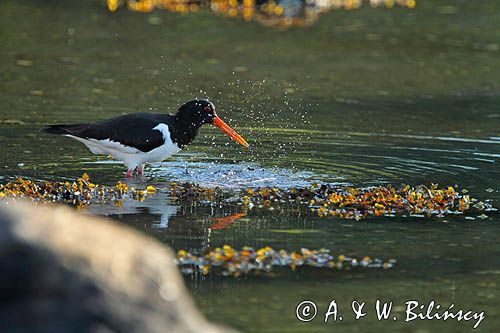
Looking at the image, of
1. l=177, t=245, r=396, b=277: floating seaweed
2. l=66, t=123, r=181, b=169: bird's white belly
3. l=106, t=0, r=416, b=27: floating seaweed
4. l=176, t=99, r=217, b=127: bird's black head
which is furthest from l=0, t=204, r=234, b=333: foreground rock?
l=106, t=0, r=416, b=27: floating seaweed

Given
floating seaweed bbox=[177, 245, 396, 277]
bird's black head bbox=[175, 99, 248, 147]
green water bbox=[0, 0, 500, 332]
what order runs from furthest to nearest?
bird's black head bbox=[175, 99, 248, 147]
floating seaweed bbox=[177, 245, 396, 277]
green water bbox=[0, 0, 500, 332]

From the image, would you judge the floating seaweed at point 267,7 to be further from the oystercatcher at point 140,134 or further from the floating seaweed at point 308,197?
the floating seaweed at point 308,197

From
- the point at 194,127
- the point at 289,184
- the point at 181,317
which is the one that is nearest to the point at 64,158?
the point at 194,127

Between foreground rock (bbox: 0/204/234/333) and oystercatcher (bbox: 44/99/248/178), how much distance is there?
7420 mm

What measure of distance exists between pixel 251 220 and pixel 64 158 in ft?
13.4

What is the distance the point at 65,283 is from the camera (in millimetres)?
5922

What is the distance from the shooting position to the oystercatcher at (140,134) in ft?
44.3

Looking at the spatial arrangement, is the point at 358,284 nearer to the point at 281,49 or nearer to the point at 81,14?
the point at 281,49

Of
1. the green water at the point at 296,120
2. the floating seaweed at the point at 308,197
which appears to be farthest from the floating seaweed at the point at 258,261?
the floating seaweed at the point at 308,197

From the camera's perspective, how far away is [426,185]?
13289 mm

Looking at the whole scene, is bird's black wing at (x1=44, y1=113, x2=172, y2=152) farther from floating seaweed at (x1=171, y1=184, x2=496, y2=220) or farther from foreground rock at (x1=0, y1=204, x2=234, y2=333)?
foreground rock at (x1=0, y1=204, x2=234, y2=333)

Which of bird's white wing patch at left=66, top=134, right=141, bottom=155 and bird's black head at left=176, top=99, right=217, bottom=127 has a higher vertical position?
bird's black head at left=176, top=99, right=217, bottom=127

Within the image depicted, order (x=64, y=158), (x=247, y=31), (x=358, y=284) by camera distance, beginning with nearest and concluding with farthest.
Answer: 1. (x=358, y=284)
2. (x=64, y=158)
3. (x=247, y=31)

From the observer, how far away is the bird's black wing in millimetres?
13445
